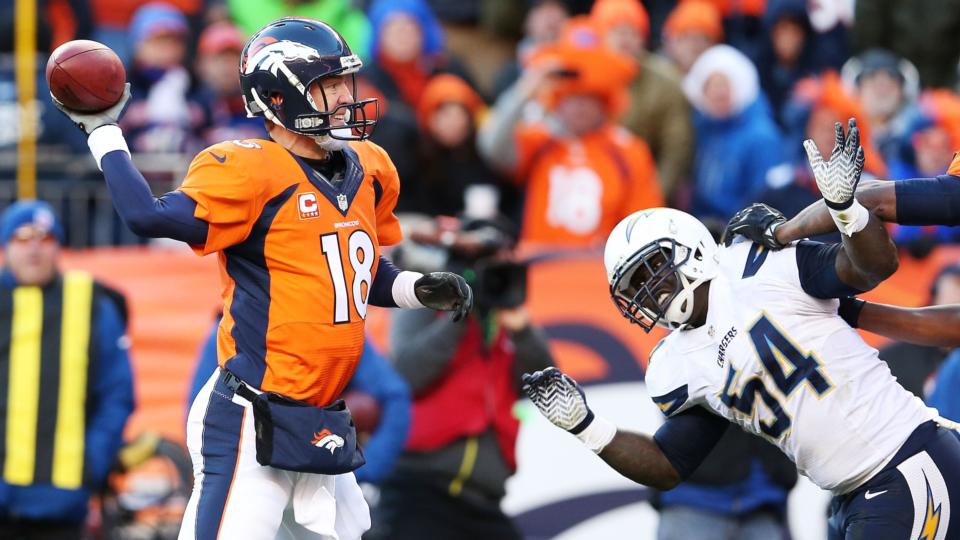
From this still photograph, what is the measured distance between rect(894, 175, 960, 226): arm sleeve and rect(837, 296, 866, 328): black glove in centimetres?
43

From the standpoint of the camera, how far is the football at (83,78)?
4504 millimetres

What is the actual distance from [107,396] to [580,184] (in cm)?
276

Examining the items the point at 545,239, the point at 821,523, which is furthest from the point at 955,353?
the point at 545,239

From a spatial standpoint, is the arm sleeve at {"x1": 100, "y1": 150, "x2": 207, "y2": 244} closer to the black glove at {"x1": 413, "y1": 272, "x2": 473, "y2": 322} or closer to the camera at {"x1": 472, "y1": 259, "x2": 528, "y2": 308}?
the black glove at {"x1": 413, "y1": 272, "x2": 473, "y2": 322}

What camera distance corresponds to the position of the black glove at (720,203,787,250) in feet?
15.9

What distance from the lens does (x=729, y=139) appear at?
355 inches

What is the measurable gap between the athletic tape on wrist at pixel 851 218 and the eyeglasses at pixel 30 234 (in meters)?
4.11

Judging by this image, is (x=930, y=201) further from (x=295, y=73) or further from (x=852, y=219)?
(x=295, y=73)

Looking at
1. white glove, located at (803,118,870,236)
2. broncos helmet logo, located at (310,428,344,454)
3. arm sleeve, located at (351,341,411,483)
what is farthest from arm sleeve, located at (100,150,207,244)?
arm sleeve, located at (351,341,411,483)

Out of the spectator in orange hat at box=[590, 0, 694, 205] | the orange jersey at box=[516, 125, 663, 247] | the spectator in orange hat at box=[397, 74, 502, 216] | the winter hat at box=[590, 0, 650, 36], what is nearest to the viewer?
the orange jersey at box=[516, 125, 663, 247]

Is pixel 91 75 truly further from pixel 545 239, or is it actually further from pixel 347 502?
pixel 545 239

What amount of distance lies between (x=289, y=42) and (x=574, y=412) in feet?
4.63

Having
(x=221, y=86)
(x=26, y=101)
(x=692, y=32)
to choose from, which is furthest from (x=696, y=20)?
(x=26, y=101)

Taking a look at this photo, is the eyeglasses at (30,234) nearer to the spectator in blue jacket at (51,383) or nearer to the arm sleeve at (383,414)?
the spectator in blue jacket at (51,383)
